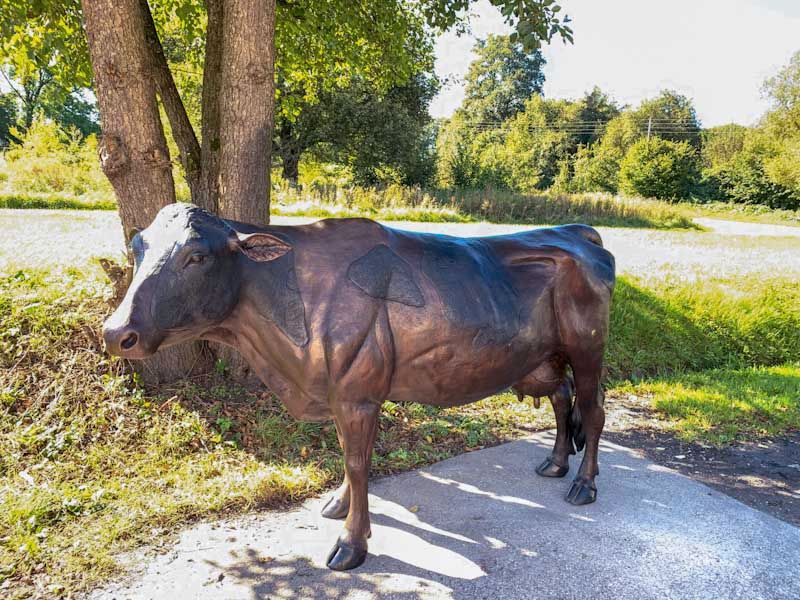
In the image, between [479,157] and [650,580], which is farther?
[479,157]

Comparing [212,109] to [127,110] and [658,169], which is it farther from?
[658,169]

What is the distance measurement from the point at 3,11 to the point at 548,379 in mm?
6030

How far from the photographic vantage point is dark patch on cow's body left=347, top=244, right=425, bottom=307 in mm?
2789

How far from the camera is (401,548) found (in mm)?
3154

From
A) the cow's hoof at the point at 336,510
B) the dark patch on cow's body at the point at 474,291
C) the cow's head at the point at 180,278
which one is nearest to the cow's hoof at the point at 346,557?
the cow's hoof at the point at 336,510

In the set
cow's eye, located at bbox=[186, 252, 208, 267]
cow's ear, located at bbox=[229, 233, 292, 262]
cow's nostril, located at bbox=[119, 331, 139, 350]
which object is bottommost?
cow's nostril, located at bbox=[119, 331, 139, 350]

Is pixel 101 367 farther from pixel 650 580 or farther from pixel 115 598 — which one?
pixel 650 580

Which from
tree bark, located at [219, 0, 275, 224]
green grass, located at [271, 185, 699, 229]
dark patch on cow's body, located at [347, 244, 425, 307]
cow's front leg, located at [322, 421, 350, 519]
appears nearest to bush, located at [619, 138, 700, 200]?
green grass, located at [271, 185, 699, 229]

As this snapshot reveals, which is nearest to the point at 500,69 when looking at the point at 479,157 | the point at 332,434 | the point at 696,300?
the point at 479,157

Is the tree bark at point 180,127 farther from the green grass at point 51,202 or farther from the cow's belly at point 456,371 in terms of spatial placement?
the green grass at point 51,202

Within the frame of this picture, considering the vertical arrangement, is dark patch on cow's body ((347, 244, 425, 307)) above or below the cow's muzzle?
above

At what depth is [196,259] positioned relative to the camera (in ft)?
7.90

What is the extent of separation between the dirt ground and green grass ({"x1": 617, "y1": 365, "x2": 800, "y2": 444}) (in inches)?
6.3

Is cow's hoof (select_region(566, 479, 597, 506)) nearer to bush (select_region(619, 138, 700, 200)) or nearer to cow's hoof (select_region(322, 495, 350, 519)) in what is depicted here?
cow's hoof (select_region(322, 495, 350, 519))
